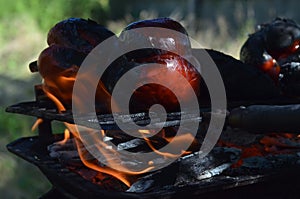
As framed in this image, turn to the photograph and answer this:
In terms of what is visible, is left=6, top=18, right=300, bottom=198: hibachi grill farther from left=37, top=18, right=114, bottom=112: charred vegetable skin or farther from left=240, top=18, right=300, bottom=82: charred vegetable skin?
left=240, top=18, right=300, bottom=82: charred vegetable skin

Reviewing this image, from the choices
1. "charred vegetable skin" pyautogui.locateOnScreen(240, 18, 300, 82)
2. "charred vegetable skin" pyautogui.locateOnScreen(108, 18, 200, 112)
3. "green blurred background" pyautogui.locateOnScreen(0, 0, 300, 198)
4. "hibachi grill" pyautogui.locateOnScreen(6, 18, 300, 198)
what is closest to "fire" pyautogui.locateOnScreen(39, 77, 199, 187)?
"hibachi grill" pyautogui.locateOnScreen(6, 18, 300, 198)

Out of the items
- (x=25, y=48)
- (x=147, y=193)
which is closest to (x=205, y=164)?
(x=147, y=193)

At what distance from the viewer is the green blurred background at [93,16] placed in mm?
6445

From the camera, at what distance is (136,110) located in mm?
1893

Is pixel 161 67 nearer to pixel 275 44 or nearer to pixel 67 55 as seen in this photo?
pixel 67 55

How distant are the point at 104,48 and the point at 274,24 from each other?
1.15 metres

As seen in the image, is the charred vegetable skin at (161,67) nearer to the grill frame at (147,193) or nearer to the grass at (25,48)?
the grill frame at (147,193)

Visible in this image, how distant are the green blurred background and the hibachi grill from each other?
3.10m

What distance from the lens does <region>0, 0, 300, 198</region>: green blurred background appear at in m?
6.45

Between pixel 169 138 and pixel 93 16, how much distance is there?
8584 millimetres

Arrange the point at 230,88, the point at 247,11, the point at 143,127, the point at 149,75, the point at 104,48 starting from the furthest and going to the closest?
the point at 247,11, the point at 230,88, the point at 104,48, the point at 149,75, the point at 143,127

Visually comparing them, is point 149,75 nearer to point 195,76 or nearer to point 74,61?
point 195,76

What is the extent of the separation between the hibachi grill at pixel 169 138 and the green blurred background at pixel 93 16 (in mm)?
3099

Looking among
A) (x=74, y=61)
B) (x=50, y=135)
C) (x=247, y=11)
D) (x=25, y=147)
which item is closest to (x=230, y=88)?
(x=74, y=61)
